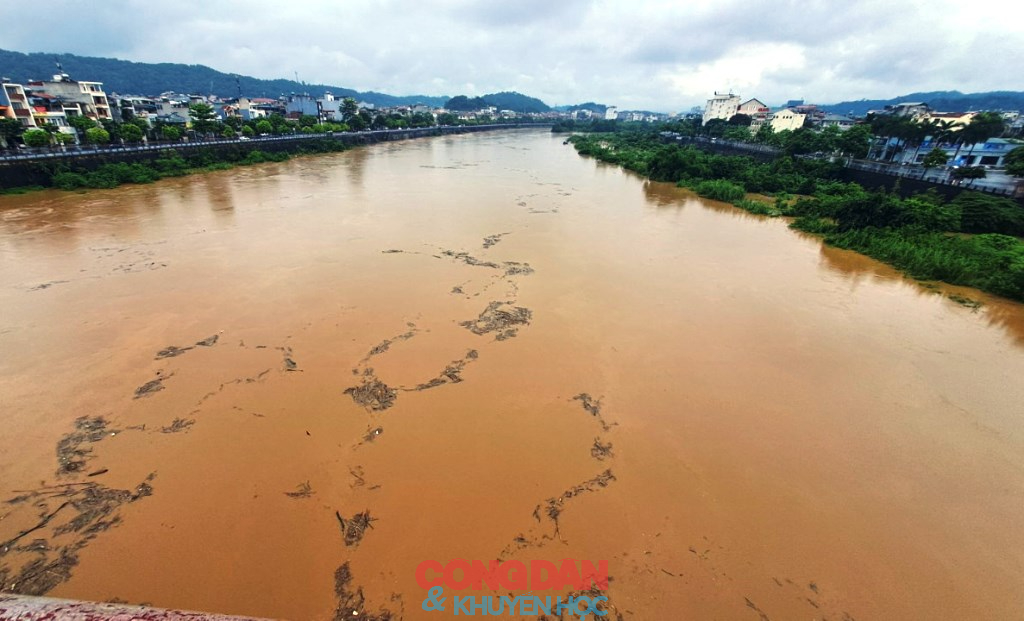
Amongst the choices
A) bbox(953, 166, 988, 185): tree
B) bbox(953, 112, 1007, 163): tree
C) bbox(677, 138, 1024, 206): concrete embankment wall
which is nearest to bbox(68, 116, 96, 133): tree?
bbox(677, 138, 1024, 206): concrete embankment wall

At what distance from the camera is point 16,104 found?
2295 centimetres

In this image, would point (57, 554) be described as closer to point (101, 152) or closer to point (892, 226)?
point (892, 226)

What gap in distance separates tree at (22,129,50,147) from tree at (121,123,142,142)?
3817 millimetres

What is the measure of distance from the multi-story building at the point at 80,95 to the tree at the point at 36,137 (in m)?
11.8

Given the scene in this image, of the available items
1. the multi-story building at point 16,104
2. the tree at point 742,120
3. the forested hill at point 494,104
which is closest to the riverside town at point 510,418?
the multi-story building at point 16,104

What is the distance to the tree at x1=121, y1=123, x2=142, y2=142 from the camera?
22328mm

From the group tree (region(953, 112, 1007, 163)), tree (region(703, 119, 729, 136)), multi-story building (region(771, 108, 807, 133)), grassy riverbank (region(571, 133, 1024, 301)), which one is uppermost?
multi-story building (region(771, 108, 807, 133))

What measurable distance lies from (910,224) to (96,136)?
33479 mm

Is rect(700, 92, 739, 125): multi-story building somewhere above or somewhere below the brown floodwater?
above

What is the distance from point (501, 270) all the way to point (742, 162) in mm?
20354

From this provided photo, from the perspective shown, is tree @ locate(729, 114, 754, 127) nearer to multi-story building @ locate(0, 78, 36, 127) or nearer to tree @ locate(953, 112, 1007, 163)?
tree @ locate(953, 112, 1007, 163)

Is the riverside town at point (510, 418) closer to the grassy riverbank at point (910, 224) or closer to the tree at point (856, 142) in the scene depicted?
the grassy riverbank at point (910, 224)

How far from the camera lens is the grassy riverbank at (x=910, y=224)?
33.6 ft

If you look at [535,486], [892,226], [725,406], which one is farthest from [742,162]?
[535,486]
